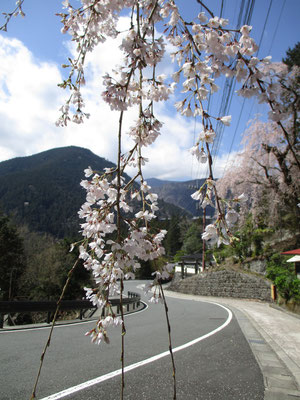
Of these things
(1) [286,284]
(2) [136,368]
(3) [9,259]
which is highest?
(3) [9,259]

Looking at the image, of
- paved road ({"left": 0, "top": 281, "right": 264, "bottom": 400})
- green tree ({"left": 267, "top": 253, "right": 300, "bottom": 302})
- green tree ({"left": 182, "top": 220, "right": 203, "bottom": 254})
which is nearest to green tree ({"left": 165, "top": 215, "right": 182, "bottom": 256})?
green tree ({"left": 182, "top": 220, "right": 203, "bottom": 254})

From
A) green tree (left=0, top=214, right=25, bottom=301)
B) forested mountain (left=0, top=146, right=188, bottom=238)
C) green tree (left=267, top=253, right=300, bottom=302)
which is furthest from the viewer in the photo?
forested mountain (left=0, top=146, right=188, bottom=238)

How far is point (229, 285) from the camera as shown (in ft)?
60.4

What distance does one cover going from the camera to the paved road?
323cm

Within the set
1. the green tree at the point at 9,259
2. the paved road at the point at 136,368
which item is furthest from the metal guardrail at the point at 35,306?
the green tree at the point at 9,259

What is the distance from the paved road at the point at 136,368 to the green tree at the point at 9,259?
13.8 metres

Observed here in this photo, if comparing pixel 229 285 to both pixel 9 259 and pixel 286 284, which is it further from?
pixel 9 259

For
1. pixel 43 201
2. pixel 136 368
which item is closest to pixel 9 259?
pixel 136 368

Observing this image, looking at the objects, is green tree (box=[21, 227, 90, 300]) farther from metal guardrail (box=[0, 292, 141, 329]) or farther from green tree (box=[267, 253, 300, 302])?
green tree (box=[267, 253, 300, 302])

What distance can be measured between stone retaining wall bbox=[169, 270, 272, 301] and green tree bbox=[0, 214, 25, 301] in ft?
43.8

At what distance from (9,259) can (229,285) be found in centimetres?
1536

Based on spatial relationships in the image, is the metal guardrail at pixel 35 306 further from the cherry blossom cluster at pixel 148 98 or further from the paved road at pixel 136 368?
the cherry blossom cluster at pixel 148 98

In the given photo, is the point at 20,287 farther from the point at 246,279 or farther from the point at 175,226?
the point at 175,226

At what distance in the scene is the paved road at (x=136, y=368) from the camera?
323cm
